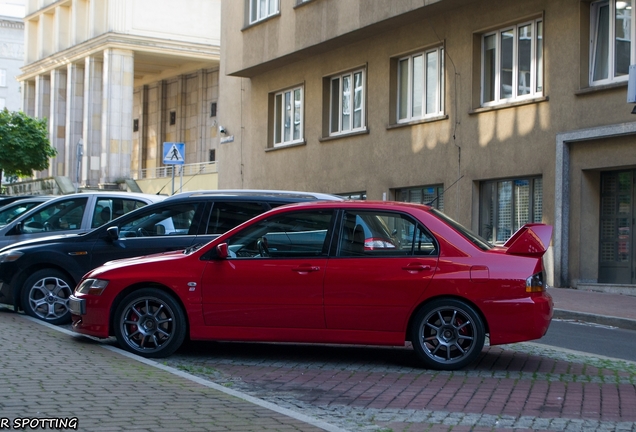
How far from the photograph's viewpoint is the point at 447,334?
8.58 m

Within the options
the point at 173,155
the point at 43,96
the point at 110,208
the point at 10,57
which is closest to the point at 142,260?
the point at 110,208

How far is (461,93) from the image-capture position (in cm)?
2153

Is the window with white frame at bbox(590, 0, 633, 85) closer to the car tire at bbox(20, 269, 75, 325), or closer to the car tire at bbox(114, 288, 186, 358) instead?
the car tire at bbox(20, 269, 75, 325)

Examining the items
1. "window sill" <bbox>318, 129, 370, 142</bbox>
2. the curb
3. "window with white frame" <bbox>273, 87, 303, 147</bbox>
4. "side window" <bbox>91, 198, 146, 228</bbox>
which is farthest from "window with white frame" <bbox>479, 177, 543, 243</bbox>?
"side window" <bbox>91, 198, 146, 228</bbox>

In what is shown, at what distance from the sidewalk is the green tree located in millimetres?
35195

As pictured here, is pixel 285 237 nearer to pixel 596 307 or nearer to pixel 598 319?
pixel 598 319

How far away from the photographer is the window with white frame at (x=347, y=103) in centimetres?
2536

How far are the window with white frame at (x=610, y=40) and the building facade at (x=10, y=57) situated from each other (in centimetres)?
9281

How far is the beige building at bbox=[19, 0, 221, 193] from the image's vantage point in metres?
54.3

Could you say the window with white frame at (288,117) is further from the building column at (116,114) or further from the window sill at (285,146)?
the building column at (116,114)

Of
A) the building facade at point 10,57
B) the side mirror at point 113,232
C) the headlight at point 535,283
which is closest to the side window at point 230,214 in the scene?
the side mirror at point 113,232

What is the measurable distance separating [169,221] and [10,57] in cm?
9924

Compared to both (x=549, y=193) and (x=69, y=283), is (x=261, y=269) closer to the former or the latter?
(x=69, y=283)

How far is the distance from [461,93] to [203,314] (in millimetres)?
13854
